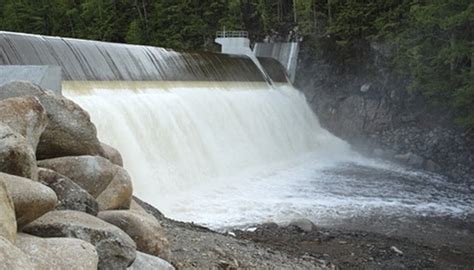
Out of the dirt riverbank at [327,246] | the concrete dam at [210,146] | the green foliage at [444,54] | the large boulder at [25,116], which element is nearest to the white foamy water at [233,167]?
the concrete dam at [210,146]

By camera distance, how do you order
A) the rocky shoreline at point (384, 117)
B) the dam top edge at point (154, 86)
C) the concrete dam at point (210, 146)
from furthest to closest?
the rocky shoreline at point (384, 117)
the dam top edge at point (154, 86)
the concrete dam at point (210, 146)

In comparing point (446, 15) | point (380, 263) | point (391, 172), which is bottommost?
point (391, 172)

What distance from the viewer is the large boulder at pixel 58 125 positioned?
5184mm

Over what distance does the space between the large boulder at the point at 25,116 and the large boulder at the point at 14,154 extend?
436mm

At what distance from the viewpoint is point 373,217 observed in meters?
10.5

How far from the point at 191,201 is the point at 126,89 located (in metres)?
4.13

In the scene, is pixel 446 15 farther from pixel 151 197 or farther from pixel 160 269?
pixel 160 269

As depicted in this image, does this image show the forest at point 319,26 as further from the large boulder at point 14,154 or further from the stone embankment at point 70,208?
the large boulder at point 14,154

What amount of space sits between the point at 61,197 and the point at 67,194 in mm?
55

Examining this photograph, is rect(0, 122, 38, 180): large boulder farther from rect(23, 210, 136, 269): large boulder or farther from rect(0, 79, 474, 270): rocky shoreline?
rect(23, 210, 136, 269): large boulder

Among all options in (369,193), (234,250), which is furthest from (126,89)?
(234,250)

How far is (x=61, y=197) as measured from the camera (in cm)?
438

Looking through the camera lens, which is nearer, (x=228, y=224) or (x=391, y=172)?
(x=228, y=224)

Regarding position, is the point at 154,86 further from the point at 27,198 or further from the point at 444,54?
the point at 27,198
